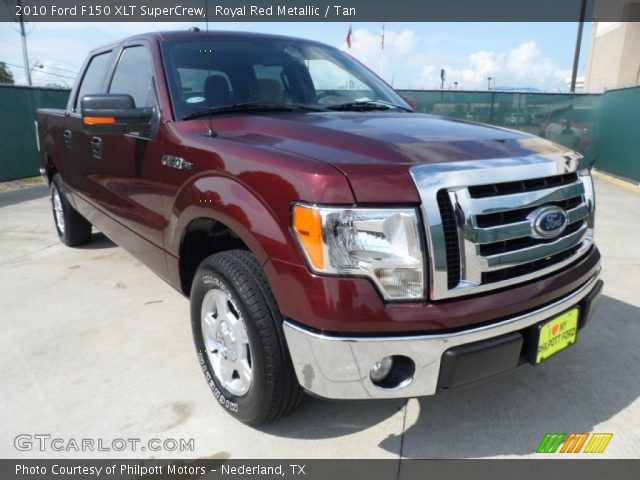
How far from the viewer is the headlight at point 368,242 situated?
1.74 meters

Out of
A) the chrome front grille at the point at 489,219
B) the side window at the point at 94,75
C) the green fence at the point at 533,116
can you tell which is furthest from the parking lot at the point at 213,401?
the green fence at the point at 533,116

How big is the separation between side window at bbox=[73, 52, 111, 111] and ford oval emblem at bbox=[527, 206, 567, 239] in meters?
3.35

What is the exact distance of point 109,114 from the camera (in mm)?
2588

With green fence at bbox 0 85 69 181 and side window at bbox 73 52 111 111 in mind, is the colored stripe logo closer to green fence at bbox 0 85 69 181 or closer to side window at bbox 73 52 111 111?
side window at bbox 73 52 111 111

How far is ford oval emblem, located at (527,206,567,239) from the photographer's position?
197 centimetres

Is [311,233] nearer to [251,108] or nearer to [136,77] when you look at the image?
[251,108]

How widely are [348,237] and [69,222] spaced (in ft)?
14.1

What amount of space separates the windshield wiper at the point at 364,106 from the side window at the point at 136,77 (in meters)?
1.08

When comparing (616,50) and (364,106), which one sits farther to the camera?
(616,50)

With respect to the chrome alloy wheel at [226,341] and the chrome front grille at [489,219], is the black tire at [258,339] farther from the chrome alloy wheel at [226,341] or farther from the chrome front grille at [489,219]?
the chrome front grille at [489,219]

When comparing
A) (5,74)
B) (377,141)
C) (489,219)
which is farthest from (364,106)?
(5,74)

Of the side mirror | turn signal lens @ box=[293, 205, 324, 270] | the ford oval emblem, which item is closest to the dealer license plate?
the ford oval emblem

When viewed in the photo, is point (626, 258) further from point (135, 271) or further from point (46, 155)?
point (46, 155)

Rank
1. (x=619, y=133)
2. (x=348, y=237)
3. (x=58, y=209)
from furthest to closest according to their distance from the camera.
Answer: (x=619, y=133) < (x=58, y=209) < (x=348, y=237)
